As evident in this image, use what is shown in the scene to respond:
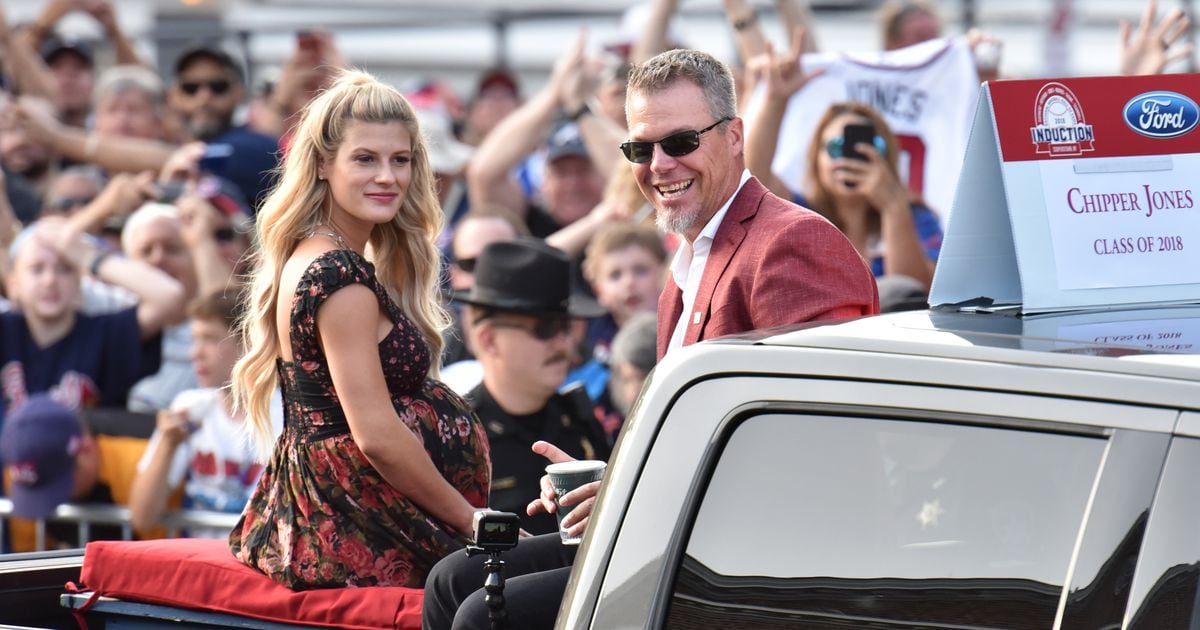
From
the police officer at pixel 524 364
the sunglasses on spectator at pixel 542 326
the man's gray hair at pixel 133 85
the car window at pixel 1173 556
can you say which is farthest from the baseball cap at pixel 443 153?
the car window at pixel 1173 556

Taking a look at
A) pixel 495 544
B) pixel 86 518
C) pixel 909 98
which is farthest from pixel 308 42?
pixel 495 544

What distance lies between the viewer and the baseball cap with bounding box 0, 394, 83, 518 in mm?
6398

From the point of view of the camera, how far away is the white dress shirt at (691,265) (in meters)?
3.55

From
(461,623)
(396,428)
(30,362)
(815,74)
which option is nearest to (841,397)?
(461,623)

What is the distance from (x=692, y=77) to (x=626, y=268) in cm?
341

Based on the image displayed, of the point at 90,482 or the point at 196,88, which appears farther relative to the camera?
the point at 196,88

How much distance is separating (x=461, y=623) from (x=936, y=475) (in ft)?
3.66

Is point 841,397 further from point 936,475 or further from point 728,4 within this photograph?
point 728,4

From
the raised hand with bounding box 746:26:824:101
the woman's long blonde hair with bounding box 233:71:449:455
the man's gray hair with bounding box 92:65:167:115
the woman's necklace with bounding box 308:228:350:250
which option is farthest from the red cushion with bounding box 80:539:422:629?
the man's gray hair with bounding box 92:65:167:115

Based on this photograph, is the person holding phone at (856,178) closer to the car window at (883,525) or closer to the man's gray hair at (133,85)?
the car window at (883,525)

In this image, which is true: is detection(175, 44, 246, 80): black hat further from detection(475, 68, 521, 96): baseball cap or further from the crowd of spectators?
detection(475, 68, 521, 96): baseball cap

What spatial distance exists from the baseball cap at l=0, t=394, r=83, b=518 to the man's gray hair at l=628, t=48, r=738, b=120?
377cm

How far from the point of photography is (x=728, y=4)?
23.9 feet

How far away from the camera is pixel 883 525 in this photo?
86.4 inches
